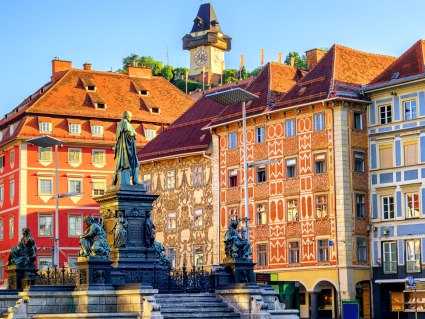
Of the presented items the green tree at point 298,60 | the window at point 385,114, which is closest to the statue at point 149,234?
the window at point 385,114

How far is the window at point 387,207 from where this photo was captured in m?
64.7

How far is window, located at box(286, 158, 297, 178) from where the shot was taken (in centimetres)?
6744

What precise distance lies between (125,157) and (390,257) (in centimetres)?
2717

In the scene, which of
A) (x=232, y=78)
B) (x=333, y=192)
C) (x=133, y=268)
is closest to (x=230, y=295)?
(x=133, y=268)

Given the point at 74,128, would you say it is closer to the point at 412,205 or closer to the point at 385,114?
the point at 385,114

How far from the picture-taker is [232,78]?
7274 inches

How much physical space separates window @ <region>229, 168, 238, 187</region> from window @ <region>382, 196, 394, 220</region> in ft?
34.4

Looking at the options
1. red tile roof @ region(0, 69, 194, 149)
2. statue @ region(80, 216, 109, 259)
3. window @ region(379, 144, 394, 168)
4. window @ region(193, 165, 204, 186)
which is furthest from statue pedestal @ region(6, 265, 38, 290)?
red tile roof @ region(0, 69, 194, 149)

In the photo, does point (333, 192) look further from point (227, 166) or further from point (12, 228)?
point (12, 228)

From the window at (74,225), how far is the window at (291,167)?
22.0 m

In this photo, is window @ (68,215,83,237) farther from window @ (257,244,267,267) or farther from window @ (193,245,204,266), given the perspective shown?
window @ (257,244,267,267)

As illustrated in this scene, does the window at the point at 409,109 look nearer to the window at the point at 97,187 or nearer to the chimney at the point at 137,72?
the window at the point at 97,187

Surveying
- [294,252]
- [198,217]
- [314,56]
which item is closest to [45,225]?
[198,217]

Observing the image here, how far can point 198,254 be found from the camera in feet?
244
